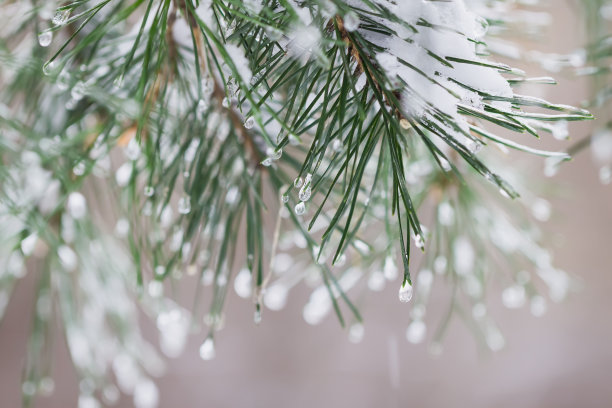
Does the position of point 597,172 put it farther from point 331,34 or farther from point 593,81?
point 331,34

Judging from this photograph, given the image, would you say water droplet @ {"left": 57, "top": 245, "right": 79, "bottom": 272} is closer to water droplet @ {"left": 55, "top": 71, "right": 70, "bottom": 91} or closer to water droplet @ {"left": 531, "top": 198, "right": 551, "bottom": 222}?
water droplet @ {"left": 55, "top": 71, "right": 70, "bottom": 91}

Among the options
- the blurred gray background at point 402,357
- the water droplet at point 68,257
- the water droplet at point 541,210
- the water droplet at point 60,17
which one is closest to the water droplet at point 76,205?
the water droplet at point 68,257

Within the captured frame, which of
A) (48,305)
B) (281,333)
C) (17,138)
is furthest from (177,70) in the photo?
(281,333)

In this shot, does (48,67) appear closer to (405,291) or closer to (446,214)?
(405,291)

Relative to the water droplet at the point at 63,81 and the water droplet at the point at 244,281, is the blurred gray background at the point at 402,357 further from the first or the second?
the water droplet at the point at 63,81

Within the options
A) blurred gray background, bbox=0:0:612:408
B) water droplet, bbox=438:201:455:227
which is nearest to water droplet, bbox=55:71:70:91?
water droplet, bbox=438:201:455:227

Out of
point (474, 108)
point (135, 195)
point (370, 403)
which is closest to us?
point (474, 108)

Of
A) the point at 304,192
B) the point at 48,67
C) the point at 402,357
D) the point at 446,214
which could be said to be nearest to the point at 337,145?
the point at 304,192

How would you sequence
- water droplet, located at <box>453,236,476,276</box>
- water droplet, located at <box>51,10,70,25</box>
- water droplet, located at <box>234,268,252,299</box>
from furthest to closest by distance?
1. water droplet, located at <box>453,236,476,276</box>
2. water droplet, located at <box>234,268,252,299</box>
3. water droplet, located at <box>51,10,70,25</box>
